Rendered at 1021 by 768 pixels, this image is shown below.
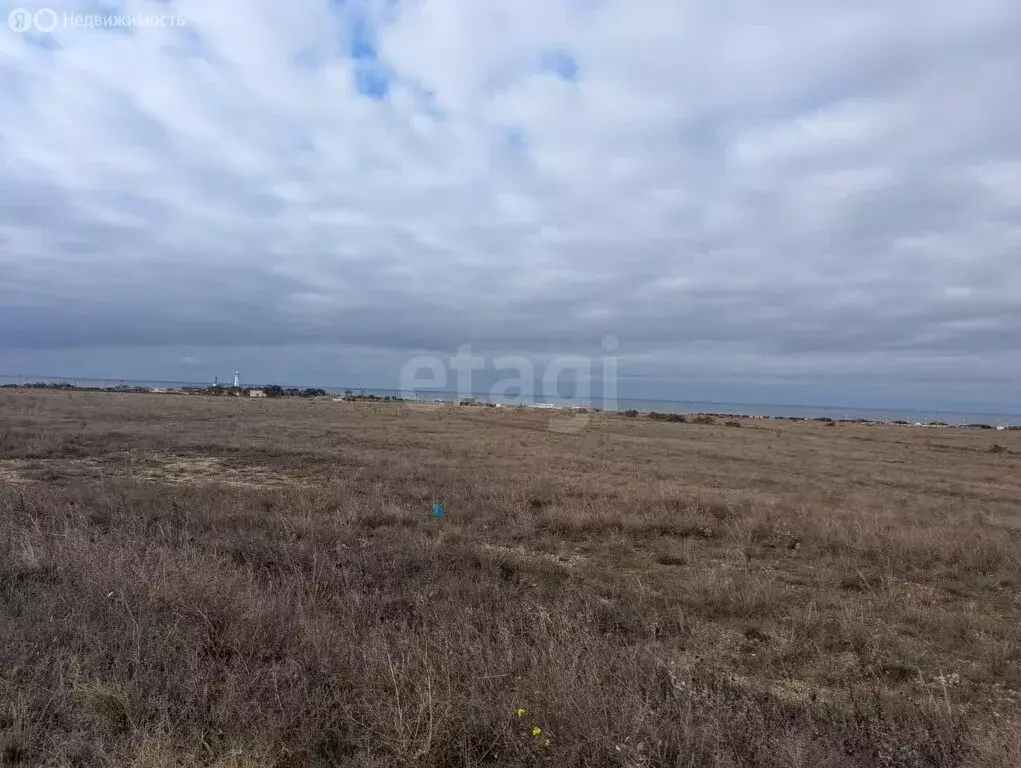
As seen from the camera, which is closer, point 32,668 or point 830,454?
point 32,668

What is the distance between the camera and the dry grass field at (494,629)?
348 cm

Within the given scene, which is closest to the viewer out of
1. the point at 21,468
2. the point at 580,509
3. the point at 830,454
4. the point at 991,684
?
the point at 991,684

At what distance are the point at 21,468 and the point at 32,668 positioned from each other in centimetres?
1406

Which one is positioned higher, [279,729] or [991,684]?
[279,729]

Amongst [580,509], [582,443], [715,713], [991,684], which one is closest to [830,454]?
[582,443]

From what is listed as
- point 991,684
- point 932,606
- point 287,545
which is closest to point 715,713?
point 991,684

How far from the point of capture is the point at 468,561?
796 cm

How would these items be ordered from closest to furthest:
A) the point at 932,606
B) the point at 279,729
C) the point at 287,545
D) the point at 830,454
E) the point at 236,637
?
1. the point at 279,729
2. the point at 236,637
3. the point at 932,606
4. the point at 287,545
5. the point at 830,454

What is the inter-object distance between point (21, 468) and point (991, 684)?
60.9 feet

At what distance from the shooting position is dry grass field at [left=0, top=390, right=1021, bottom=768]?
348cm

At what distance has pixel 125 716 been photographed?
361cm

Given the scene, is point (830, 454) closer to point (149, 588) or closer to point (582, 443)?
point (582, 443)

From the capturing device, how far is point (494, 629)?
5426mm

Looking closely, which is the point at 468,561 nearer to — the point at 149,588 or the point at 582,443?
the point at 149,588
